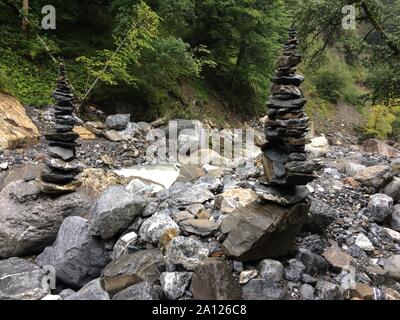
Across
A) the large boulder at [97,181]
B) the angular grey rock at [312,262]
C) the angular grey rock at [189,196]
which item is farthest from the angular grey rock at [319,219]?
the large boulder at [97,181]

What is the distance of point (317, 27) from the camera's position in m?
12.0

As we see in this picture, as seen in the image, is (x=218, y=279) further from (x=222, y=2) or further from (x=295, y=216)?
(x=222, y=2)

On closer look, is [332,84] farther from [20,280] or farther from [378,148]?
[20,280]

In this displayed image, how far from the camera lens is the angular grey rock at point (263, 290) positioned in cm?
571

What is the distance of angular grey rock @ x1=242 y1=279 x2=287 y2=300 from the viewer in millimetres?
5715

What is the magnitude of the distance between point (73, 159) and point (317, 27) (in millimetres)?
8656

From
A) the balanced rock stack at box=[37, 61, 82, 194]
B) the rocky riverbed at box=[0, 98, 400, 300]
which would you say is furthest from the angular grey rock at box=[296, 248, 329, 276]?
the balanced rock stack at box=[37, 61, 82, 194]

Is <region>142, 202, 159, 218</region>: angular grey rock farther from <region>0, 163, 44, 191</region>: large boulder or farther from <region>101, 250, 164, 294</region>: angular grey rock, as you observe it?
<region>0, 163, 44, 191</region>: large boulder

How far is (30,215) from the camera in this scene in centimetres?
813

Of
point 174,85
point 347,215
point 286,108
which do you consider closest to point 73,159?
point 286,108

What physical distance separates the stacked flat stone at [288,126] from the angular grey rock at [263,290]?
1.64m

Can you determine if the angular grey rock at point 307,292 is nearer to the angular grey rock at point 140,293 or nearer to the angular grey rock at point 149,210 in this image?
the angular grey rock at point 140,293

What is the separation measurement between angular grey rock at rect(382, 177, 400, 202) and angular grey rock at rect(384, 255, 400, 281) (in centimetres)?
276
